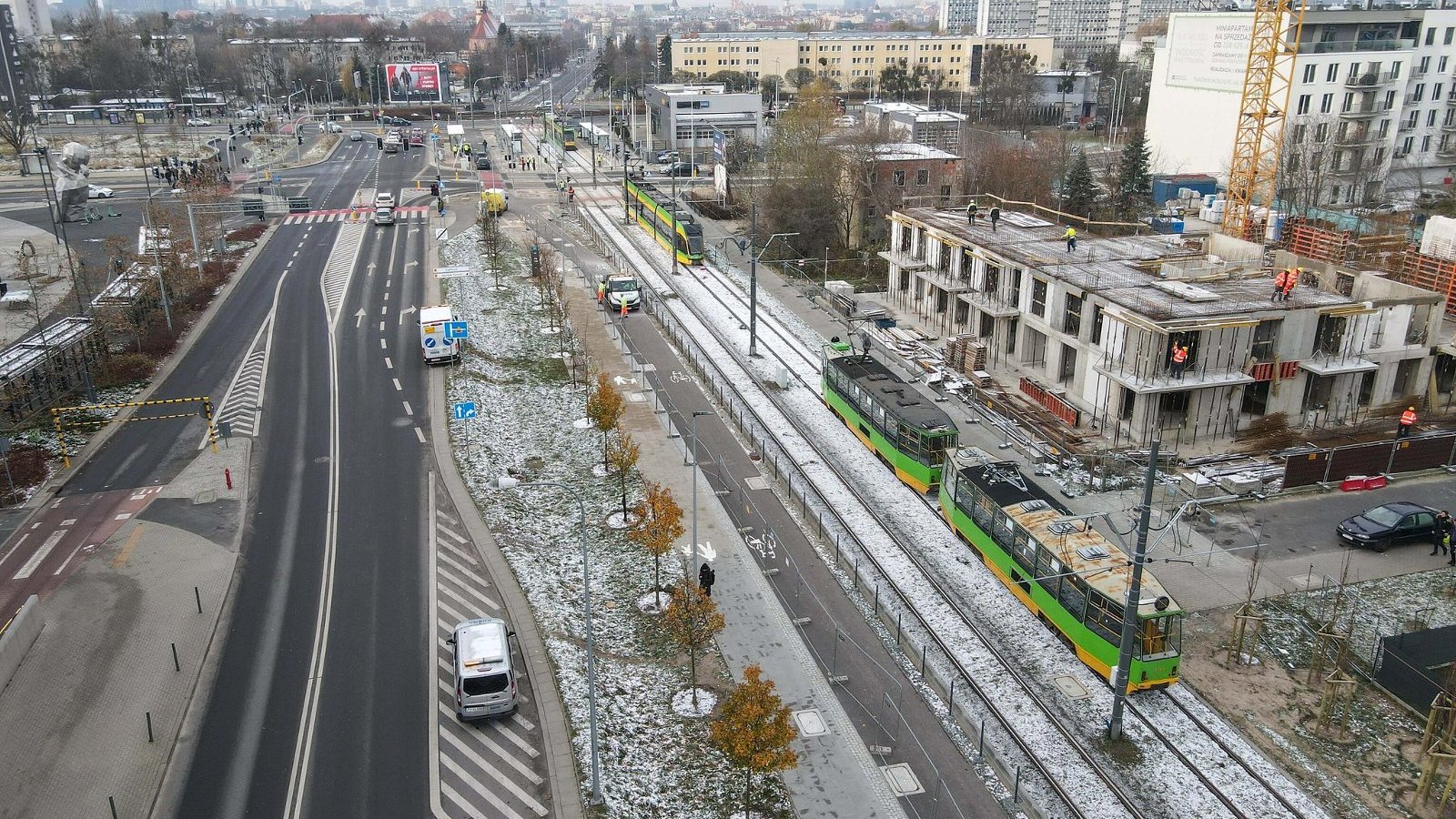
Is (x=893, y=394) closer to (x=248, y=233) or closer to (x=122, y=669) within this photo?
(x=122, y=669)

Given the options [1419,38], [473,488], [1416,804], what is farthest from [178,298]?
[1419,38]

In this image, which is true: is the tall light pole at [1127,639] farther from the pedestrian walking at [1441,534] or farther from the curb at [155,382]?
the curb at [155,382]

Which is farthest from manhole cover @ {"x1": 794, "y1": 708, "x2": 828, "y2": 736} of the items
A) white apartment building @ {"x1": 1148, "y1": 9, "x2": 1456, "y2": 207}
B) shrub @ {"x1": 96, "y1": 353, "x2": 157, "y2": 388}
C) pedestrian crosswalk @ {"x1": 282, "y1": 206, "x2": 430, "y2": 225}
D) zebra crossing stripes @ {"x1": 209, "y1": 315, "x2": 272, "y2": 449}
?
white apartment building @ {"x1": 1148, "y1": 9, "x2": 1456, "y2": 207}

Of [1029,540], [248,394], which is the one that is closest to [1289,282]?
[1029,540]

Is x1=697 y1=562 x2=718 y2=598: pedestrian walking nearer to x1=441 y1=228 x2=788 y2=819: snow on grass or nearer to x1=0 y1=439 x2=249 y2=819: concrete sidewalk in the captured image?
x1=441 y1=228 x2=788 y2=819: snow on grass

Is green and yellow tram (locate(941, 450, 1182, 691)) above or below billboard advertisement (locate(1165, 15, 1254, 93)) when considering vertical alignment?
below

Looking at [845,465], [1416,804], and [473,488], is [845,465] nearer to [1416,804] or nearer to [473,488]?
[473,488]
